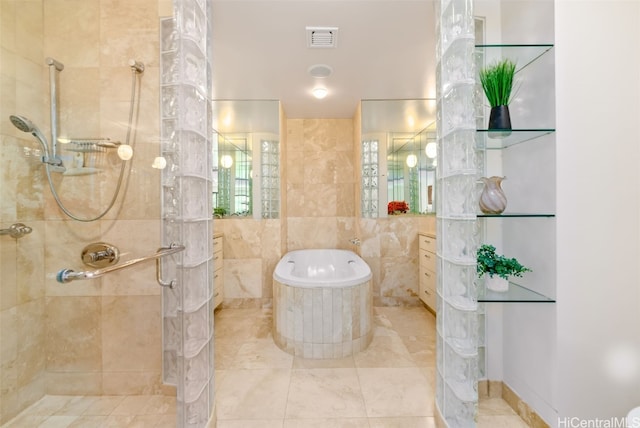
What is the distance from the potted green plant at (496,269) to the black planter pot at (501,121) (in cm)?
62

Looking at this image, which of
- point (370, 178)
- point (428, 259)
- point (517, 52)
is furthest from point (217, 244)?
point (517, 52)

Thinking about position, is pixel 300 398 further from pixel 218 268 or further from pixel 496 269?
pixel 218 268

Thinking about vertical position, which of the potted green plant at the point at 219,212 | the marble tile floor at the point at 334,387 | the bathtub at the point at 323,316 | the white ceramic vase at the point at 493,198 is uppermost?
the white ceramic vase at the point at 493,198

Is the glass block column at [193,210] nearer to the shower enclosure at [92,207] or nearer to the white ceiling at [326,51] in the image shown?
the shower enclosure at [92,207]

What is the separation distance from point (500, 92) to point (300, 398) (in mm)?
2056

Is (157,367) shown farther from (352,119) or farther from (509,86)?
(352,119)

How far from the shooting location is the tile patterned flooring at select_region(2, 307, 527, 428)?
1485mm

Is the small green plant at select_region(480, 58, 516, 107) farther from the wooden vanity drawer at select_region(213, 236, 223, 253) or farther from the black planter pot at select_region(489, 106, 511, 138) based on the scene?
the wooden vanity drawer at select_region(213, 236, 223, 253)

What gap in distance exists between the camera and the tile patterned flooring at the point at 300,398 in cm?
149

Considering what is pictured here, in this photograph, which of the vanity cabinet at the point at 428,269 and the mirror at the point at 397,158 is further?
the mirror at the point at 397,158

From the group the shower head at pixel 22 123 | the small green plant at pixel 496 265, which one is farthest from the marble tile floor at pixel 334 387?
the shower head at pixel 22 123

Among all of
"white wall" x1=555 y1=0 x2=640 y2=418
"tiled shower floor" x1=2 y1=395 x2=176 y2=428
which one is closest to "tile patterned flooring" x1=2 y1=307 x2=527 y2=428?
"tiled shower floor" x1=2 y1=395 x2=176 y2=428

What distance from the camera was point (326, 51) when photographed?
2174 millimetres

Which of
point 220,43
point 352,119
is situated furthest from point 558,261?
point 352,119
